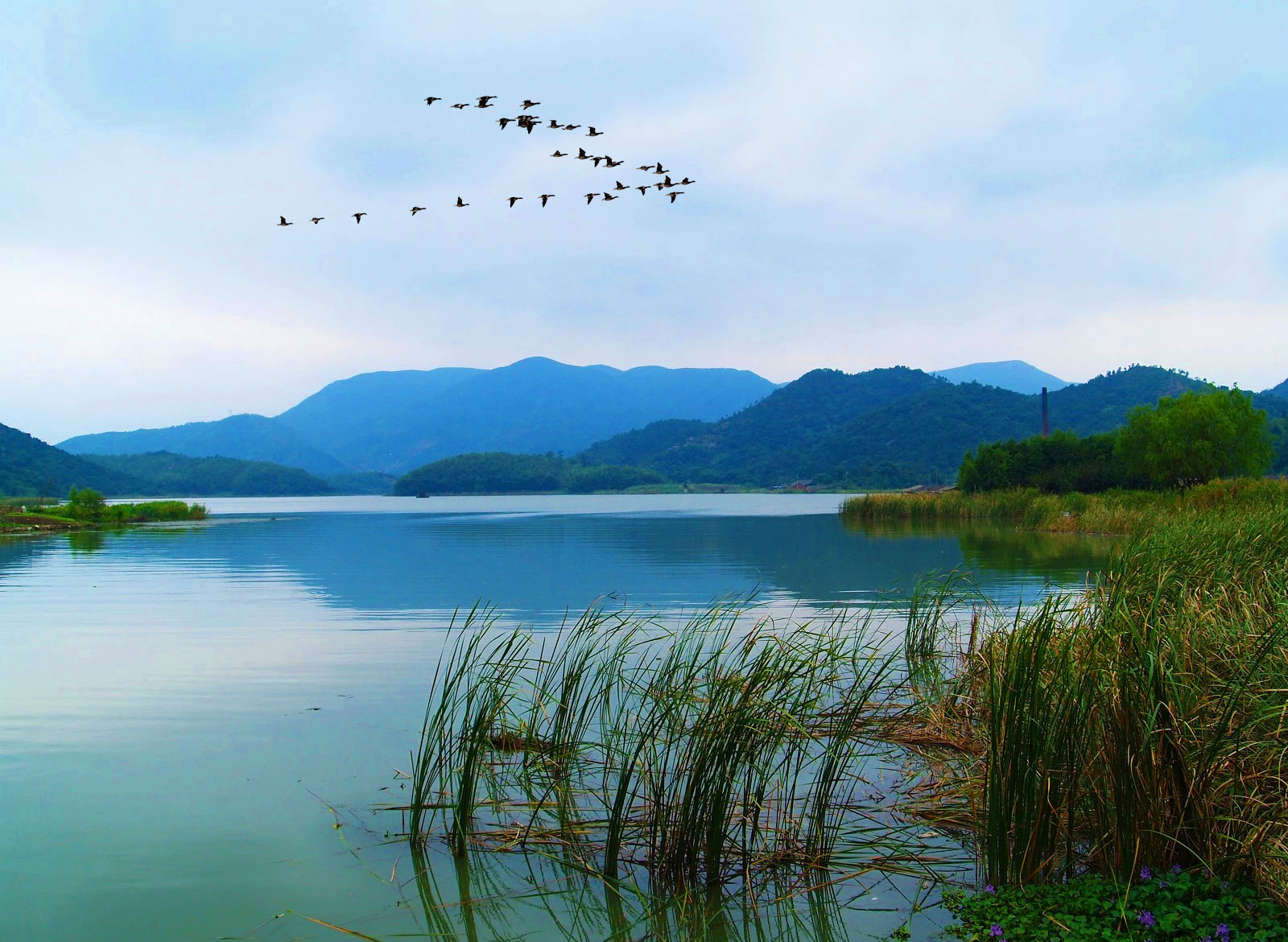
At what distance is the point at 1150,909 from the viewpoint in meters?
5.11

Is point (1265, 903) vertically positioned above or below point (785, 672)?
below

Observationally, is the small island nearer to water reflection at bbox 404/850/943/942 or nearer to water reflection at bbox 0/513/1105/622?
water reflection at bbox 0/513/1105/622

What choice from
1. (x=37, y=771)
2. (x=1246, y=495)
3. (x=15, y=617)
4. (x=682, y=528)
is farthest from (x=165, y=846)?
(x=682, y=528)

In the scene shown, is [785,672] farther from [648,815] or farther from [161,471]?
[161,471]

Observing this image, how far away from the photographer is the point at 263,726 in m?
10.9

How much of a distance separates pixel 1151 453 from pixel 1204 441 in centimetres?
267

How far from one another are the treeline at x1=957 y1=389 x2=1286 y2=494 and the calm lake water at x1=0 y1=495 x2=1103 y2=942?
24450 millimetres

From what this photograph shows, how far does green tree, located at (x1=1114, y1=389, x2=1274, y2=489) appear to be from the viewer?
169 feet

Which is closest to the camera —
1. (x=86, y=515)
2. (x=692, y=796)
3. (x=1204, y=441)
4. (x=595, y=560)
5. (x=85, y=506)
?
(x=692, y=796)

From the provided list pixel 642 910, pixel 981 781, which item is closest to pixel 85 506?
pixel 642 910

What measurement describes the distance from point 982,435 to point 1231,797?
16814cm

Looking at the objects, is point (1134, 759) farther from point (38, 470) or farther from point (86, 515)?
point (38, 470)

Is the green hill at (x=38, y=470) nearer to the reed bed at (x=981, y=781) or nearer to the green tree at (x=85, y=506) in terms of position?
→ the green tree at (x=85, y=506)

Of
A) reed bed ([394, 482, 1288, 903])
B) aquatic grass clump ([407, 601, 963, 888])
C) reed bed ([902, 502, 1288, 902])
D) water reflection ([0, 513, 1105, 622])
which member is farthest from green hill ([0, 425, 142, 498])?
reed bed ([902, 502, 1288, 902])
